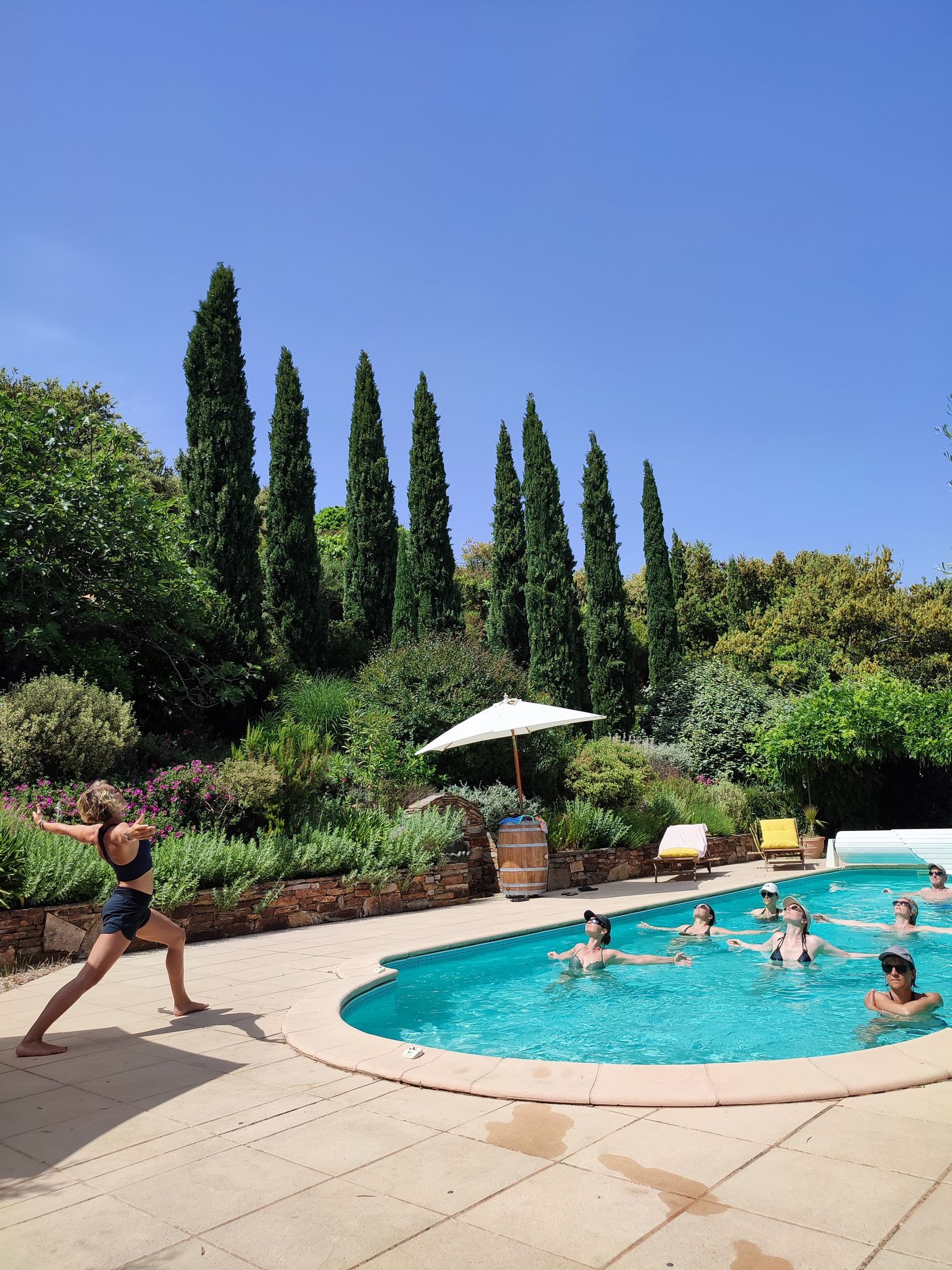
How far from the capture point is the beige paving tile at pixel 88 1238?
8.16 feet

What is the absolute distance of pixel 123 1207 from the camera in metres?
2.83

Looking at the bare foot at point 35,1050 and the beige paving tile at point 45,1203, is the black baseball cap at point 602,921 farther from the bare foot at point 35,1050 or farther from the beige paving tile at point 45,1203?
the beige paving tile at point 45,1203

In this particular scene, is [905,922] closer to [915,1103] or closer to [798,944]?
[798,944]

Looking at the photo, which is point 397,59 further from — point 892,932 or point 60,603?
point 892,932

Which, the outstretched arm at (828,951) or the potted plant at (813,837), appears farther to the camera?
the potted plant at (813,837)

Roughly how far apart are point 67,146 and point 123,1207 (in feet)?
41.6

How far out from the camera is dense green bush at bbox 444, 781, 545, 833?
13.4 m

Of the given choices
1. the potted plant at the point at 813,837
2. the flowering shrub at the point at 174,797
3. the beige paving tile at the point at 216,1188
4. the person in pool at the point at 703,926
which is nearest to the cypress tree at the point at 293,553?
the flowering shrub at the point at 174,797

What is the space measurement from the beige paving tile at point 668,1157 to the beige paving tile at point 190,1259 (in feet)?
4.07

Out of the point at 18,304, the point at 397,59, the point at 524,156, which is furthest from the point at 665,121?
the point at 18,304

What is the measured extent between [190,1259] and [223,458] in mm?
15981

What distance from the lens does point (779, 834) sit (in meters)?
15.6

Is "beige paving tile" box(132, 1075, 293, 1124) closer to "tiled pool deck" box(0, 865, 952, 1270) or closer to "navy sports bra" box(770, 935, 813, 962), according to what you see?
"tiled pool deck" box(0, 865, 952, 1270)

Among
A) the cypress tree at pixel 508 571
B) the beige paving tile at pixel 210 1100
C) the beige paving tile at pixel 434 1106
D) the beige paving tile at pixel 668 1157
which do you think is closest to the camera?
the beige paving tile at pixel 668 1157
